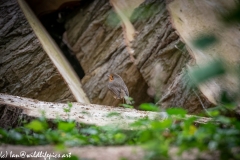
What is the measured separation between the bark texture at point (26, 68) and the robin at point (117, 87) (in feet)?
1.84

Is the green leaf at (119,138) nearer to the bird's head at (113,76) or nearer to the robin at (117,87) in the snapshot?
the robin at (117,87)

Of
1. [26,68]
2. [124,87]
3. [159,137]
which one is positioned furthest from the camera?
[124,87]

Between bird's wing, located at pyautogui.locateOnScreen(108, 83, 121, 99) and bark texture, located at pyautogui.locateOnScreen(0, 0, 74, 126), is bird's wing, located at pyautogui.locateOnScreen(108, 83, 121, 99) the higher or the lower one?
the lower one

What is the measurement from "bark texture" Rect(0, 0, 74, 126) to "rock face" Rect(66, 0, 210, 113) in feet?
2.38

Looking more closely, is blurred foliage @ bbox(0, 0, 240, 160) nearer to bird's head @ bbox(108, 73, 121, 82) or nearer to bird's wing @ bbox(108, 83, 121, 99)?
bird's wing @ bbox(108, 83, 121, 99)

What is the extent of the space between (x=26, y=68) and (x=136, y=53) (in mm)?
1488

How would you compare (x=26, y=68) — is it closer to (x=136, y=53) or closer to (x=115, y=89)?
(x=115, y=89)

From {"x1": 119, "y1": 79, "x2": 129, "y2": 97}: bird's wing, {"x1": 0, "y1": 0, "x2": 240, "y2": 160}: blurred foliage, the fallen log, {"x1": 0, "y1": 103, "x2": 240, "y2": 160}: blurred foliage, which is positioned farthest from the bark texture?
{"x1": 0, "y1": 0, "x2": 240, "y2": 160}: blurred foliage

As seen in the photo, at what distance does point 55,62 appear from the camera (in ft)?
15.2

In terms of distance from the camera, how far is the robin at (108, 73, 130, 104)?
454cm

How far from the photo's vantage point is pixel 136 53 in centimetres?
466

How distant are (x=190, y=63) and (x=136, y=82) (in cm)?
131

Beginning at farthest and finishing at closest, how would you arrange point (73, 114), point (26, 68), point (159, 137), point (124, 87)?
point (124, 87)
point (26, 68)
point (73, 114)
point (159, 137)

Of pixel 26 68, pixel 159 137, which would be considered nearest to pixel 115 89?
pixel 26 68
